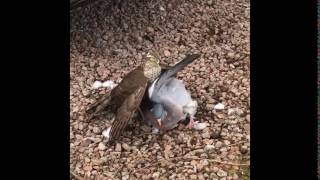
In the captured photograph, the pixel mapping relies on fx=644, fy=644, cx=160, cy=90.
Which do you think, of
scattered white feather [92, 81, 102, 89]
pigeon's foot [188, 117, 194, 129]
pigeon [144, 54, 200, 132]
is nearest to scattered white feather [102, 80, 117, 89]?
scattered white feather [92, 81, 102, 89]

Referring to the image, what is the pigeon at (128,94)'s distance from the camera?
1.92 metres

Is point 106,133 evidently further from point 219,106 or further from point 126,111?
point 219,106

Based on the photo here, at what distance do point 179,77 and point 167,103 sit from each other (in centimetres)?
19

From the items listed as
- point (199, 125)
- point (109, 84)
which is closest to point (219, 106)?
point (199, 125)

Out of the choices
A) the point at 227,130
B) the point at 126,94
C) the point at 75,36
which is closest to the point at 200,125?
the point at 227,130

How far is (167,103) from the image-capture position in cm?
199

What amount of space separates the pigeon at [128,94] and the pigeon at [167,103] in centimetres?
4

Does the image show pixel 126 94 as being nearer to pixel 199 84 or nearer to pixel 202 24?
pixel 199 84

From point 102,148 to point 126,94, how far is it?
18cm

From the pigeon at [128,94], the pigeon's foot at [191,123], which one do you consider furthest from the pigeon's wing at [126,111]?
the pigeon's foot at [191,123]

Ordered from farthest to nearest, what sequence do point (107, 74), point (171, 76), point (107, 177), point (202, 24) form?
point (202, 24) < point (107, 74) < point (171, 76) < point (107, 177)

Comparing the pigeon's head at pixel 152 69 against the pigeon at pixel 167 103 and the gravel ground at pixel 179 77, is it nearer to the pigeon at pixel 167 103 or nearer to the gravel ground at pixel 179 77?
the pigeon at pixel 167 103

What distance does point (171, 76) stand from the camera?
203cm

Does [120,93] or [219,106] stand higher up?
[120,93]
